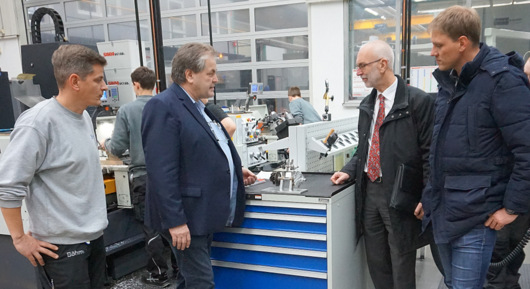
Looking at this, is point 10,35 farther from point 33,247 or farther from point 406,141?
point 406,141

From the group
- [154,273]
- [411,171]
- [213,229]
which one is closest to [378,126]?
[411,171]

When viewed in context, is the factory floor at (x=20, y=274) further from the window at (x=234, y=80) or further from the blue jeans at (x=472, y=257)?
the window at (x=234, y=80)

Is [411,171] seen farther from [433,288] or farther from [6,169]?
[6,169]

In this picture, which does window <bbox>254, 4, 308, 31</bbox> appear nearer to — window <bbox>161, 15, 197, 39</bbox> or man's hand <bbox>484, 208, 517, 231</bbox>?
window <bbox>161, 15, 197, 39</bbox>

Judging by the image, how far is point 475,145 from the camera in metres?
1.25

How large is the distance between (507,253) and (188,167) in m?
1.80

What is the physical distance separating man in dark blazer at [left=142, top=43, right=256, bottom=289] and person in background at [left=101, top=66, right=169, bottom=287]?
0.93m

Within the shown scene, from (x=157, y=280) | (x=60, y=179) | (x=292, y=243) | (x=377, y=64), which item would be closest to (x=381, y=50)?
(x=377, y=64)

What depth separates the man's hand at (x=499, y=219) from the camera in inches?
48.1

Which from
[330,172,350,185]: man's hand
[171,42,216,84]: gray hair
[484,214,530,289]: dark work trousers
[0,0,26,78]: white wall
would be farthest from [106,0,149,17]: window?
[484,214,530,289]: dark work trousers

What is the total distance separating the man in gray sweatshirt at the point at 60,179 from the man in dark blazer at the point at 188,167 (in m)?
0.23

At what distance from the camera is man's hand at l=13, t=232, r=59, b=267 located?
1302 millimetres

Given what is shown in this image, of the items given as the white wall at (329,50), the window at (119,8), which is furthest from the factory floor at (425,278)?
the window at (119,8)

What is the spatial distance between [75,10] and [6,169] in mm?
7124
